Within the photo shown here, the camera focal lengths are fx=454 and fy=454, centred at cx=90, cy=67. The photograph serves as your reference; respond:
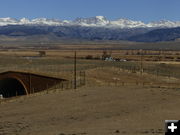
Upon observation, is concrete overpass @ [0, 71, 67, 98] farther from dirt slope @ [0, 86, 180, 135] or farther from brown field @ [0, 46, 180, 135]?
dirt slope @ [0, 86, 180, 135]

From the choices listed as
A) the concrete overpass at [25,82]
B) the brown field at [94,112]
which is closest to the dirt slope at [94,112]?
the brown field at [94,112]

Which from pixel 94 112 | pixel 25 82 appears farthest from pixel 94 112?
pixel 25 82

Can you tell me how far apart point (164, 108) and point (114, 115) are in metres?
4.99

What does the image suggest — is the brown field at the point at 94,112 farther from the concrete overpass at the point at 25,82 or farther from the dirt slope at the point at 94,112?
the concrete overpass at the point at 25,82

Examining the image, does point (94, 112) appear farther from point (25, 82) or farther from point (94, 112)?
point (25, 82)

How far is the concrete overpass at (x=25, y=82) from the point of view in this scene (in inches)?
2825

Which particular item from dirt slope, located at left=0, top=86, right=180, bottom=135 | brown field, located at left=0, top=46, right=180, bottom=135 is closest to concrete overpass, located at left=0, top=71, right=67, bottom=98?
brown field, located at left=0, top=46, right=180, bottom=135

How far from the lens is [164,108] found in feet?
132

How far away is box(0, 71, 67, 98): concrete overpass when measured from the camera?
235 feet

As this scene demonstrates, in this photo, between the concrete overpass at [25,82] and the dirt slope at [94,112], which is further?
the concrete overpass at [25,82]

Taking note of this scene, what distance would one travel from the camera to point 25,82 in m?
75.6

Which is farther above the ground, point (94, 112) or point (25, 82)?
point (94, 112)

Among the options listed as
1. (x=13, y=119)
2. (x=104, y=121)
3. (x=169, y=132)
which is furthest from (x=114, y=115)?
(x=169, y=132)

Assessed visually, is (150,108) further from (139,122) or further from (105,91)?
(105,91)
